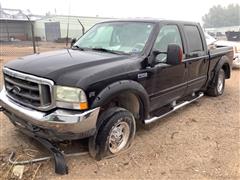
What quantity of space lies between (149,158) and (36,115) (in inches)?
65.4

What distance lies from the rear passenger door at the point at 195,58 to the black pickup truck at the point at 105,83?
0.08 ft

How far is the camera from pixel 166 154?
13.1ft

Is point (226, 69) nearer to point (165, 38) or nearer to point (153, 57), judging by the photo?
point (165, 38)

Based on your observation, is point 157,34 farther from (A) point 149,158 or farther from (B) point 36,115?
(B) point 36,115

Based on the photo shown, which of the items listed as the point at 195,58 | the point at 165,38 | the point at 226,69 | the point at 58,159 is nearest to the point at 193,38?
the point at 195,58

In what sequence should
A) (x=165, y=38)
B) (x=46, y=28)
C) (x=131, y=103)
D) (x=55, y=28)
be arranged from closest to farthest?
(x=131, y=103) < (x=165, y=38) < (x=55, y=28) < (x=46, y=28)

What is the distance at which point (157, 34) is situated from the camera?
445 cm

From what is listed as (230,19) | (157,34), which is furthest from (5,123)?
(230,19)

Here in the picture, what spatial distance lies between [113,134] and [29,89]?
1290 mm

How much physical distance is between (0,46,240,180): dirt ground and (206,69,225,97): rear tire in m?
1.39

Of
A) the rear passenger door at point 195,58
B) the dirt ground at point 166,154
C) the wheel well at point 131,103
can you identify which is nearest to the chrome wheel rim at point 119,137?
the dirt ground at point 166,154

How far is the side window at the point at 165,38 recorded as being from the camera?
14.6 feet

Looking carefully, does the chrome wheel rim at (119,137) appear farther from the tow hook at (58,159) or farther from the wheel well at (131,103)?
the tow hook at (58,159)

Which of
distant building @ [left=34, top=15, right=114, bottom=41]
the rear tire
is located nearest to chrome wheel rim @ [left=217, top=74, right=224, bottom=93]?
the rear tire
